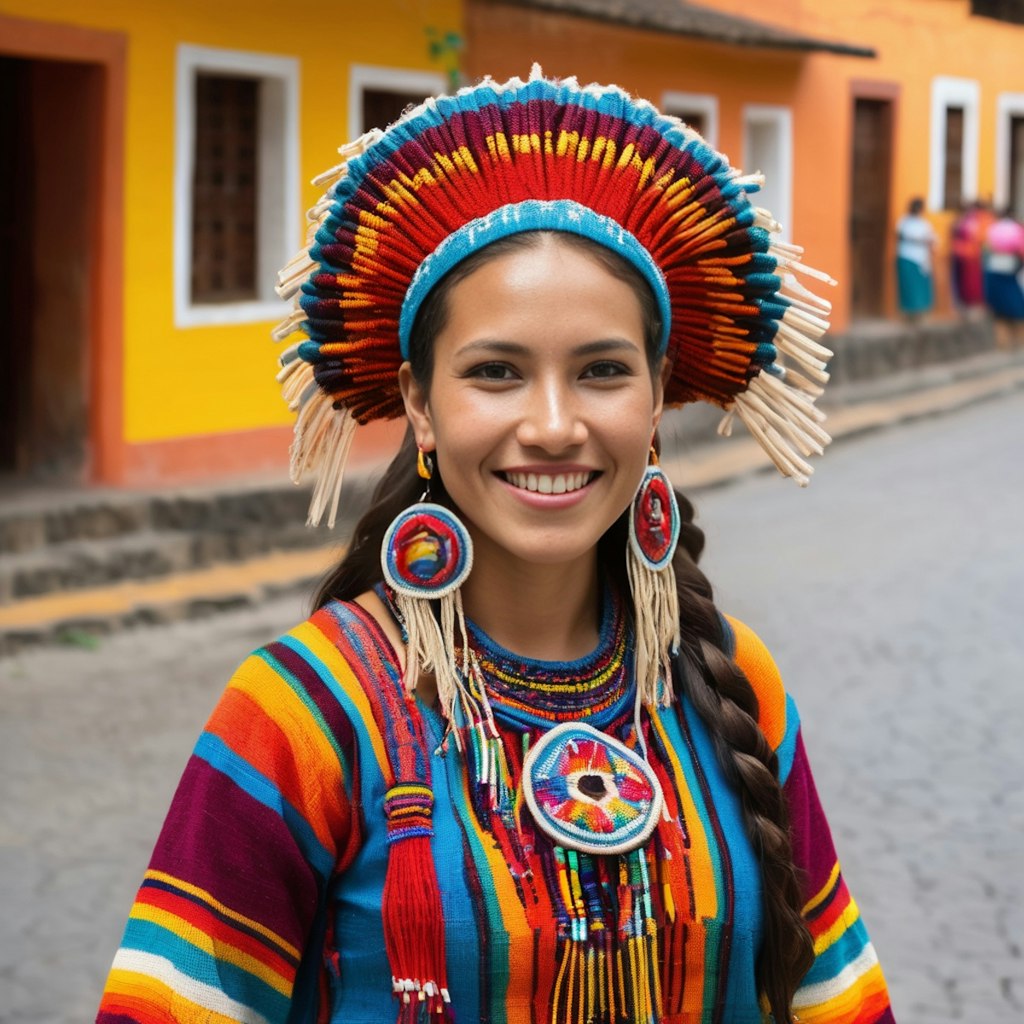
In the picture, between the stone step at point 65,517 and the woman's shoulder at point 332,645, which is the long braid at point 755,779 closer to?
the woman's shoulder at point 332,645

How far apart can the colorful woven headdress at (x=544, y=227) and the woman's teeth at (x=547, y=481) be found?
21 cm

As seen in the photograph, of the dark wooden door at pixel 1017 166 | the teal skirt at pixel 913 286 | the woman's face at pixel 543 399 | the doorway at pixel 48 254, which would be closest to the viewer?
the woman's face at pixel 543 399

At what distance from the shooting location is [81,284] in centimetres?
1088

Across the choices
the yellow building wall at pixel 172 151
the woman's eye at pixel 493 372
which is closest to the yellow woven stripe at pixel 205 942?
the woman's eye at pixel 493 372

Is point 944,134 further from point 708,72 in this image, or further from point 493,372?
point 493,372

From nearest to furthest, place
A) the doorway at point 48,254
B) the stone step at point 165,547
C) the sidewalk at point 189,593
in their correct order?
the sidewalk at point 189,593, the stone step at point 165,547, the doorway at point 48,254

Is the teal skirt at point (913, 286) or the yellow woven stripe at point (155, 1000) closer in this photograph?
the yellow woven stripe at point (155, 1000)

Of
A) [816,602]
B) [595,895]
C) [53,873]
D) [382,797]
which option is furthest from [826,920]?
[816,602]

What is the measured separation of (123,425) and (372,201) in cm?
904

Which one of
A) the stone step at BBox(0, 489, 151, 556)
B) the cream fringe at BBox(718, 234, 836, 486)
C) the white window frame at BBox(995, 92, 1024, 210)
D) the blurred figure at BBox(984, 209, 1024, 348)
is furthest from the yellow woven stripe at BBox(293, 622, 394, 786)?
the white window frame at BBox(995, 92, 1024, 210)

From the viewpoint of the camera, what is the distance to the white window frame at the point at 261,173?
1115 centimetres

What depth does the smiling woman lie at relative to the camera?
199 centimetres

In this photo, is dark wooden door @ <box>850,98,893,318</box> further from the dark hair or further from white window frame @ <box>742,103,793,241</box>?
the dark hair

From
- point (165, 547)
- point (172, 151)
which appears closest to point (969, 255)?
point (172, 151)
